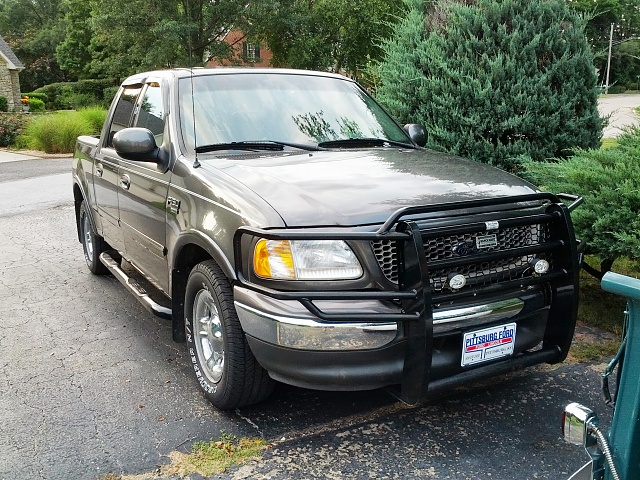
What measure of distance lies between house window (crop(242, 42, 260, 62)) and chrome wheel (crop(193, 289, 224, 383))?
35.1 meters

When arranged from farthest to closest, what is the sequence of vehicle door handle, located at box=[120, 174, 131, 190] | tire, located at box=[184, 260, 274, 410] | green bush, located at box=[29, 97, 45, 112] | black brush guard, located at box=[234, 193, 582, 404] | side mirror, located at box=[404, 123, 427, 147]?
green bush, located at box=[29, 97, 45, 112], side mirror, located at box=[404, 123, 427, 147], vehicle door handle, located at box=[120, 174, 131, 190], tire, located at box=[184, 260, 274, 410], black brush guard, located at box=[234, 193, 582, 404]

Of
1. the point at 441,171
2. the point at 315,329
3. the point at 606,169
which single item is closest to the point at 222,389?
the point at 315,329

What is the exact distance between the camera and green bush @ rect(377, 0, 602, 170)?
233 inches

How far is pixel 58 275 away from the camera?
21.5ft

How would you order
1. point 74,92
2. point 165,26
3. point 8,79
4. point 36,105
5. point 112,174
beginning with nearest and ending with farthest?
point 112,174 < point 165,26 < point 8,79 < point 36,105 < point 74,92

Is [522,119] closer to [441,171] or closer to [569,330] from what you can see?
[441,171]

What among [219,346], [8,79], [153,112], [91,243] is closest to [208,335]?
[219,346]

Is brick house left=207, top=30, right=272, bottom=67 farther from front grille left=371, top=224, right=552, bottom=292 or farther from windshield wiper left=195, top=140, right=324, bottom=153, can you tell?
front grille left=371, top=224, right=552, bottom=292

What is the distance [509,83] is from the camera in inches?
234

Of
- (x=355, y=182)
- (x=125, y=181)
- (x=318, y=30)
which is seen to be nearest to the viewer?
(x=355, y=182)

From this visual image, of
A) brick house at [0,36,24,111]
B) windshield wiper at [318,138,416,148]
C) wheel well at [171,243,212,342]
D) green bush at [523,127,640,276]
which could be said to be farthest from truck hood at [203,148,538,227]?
brick house at [0,36,24,111]

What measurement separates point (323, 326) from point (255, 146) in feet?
5.32

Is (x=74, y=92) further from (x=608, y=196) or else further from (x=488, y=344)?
(x=488, y=344)

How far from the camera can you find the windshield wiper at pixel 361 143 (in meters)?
4.23
